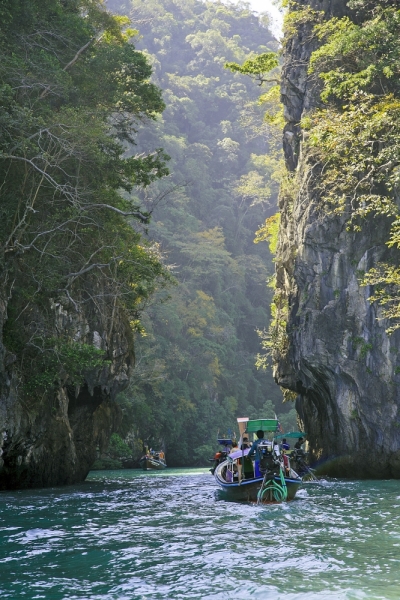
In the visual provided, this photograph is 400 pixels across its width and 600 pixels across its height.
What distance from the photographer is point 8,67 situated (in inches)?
739

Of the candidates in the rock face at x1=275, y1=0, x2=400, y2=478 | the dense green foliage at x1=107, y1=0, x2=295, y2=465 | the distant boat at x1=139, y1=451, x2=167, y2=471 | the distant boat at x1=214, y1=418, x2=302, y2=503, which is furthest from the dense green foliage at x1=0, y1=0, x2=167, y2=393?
the distant boat at x1=139, y1=451, x2=167, y2=471

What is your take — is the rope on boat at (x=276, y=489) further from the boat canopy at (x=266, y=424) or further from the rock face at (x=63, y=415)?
the rock face at (x=63, y=415)

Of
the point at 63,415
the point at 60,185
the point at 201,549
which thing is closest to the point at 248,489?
the point at 201,549

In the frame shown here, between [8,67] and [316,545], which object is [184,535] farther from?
[8,67]

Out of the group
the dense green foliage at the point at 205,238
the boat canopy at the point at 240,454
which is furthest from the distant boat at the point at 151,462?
→ the boat canopy at the point at 240,454

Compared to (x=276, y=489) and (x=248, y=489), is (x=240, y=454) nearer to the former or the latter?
(x=248, y=489)

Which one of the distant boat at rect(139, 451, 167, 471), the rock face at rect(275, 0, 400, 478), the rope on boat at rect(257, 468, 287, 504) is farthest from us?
the distant boat at rect(139, 451, 167, 471)

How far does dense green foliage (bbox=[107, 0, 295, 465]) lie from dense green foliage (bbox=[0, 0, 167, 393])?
11.1 m

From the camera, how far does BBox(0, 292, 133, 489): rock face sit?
18797mm

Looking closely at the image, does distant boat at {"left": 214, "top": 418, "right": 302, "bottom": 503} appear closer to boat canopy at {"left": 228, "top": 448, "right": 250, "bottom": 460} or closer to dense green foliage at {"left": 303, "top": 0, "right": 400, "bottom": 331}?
boat canopy at {"left": 228, "top": 448, "right": 250, "bottom": 460}

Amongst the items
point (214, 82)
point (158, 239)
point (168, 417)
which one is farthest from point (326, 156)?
point (214, 82)

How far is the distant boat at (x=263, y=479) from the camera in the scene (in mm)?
16031

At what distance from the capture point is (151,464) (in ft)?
127

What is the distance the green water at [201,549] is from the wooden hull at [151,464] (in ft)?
71.9
